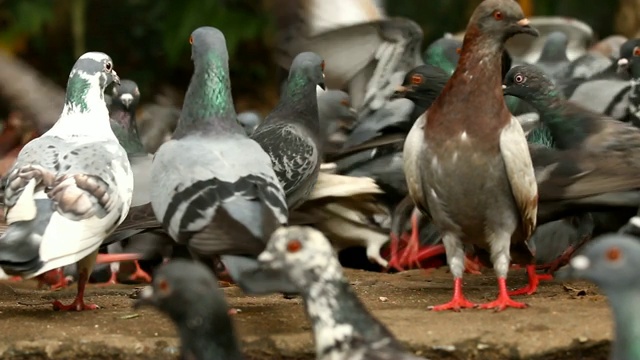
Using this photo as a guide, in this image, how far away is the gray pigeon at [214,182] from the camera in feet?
21.3

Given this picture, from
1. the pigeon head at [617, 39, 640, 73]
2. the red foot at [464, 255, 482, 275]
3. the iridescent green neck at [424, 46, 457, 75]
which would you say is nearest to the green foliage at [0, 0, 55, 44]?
the iridescent green neck at [424, 46, 457, 75]

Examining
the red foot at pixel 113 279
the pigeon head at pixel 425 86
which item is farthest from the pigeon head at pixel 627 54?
the red foot at pixel 113 279

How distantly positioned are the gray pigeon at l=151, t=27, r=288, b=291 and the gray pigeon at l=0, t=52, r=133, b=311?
10.3 inches

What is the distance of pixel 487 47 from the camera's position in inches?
290

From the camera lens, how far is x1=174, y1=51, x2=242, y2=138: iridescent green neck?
7.39 meters

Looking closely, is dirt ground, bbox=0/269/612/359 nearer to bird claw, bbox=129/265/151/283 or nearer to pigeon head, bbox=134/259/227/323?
pigeon head, bbox=134/259/227/323

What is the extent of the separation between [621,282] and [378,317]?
6.60 feet

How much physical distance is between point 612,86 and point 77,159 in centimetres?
517

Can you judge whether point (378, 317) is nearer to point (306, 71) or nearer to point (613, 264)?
point (613, 264)

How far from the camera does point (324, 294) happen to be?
5.27 metres

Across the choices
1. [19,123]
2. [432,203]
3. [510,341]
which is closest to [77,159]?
[432,203]

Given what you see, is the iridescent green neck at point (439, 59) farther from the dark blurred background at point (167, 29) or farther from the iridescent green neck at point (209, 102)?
the dark blurred background at point (167, 29)

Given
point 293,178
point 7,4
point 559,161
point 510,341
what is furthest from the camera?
point 7,4

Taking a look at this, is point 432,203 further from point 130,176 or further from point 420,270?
point 420,270
